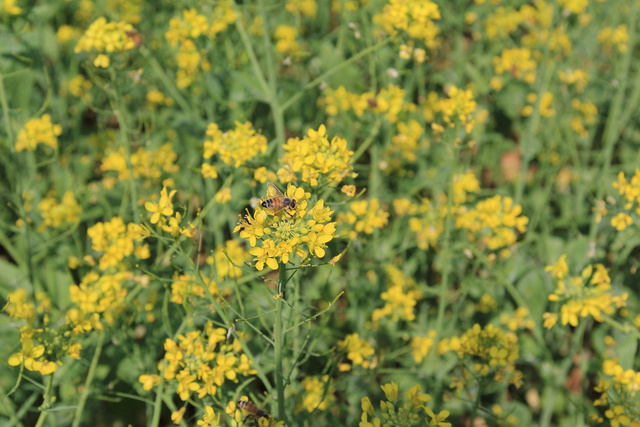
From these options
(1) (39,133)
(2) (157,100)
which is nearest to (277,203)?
(1) (39,133)

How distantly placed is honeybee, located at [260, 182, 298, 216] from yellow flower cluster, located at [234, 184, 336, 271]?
21 millimetres

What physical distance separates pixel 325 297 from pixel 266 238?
141 centimetres

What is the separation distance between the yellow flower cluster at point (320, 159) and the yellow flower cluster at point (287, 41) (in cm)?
225

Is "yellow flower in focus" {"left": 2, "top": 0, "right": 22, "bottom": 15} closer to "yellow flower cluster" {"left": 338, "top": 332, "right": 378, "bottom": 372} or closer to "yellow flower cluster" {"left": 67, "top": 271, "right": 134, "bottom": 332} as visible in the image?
"yellow flower cluster" {"left": 67, "top": 271, "right": 134, "bottom": 332}

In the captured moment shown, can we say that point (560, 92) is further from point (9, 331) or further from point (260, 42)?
point (9, 331)

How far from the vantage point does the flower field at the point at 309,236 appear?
2066 millimetres

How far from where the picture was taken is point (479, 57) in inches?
172

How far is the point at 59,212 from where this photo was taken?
313 centimetres

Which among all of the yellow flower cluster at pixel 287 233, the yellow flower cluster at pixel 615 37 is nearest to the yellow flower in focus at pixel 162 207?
the yellow flower cluster at pixel 287 233

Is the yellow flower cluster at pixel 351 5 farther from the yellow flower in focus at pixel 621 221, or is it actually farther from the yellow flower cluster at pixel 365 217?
the yellow flower in focus at pixel 621 221

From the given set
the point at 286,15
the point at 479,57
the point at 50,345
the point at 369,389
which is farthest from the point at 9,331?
the point at 479,57

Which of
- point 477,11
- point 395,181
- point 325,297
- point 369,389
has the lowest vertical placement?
point 369,389

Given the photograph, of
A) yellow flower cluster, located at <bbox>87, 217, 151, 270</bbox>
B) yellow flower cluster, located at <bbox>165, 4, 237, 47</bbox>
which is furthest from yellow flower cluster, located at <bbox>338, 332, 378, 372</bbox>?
yellow flower cluster, located at <bbox>165, 4, 237, 47</bbox>

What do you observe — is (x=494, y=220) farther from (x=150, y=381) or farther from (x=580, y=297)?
(x=150, y=381)
